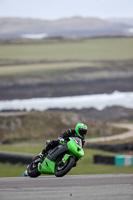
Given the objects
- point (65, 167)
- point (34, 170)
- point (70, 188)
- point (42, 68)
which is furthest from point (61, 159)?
point (42, 68)

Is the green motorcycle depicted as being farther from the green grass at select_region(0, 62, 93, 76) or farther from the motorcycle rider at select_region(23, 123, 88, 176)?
the green grass at select_region(0, 62, 93, 76)

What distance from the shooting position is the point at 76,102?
4409 cm

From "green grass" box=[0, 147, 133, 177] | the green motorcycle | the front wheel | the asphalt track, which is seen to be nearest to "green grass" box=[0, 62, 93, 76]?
"green grass" box=[0, 147, 133, 177]

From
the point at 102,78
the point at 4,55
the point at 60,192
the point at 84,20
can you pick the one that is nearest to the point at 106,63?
the point at 102,78

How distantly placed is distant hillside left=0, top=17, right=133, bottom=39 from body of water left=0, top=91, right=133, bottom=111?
7544 millimetres

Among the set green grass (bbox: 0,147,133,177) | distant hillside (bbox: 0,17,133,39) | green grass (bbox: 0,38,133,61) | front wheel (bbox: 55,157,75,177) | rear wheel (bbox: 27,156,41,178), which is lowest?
green grass (bbox: 0,38,133,61)

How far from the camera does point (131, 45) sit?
166ft

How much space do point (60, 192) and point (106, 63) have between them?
134 ft

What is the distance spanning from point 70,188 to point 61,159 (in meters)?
2.05

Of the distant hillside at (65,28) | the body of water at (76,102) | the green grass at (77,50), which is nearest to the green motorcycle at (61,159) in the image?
the body of water at (76,102)

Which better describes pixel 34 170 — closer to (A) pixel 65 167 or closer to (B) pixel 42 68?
(A) pixel 65 167

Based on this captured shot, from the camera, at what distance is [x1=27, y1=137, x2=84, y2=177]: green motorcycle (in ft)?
33.1

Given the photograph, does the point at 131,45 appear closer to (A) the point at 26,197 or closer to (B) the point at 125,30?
(B) the point at 125,30

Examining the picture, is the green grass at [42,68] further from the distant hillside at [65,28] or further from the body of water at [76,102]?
the distant hillside at [65,28]
